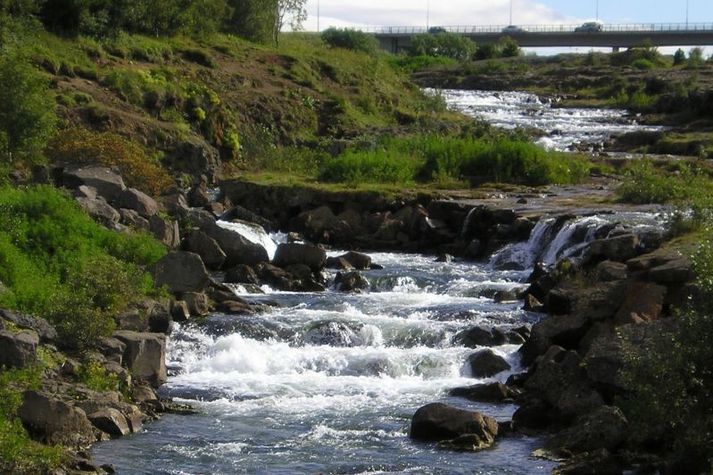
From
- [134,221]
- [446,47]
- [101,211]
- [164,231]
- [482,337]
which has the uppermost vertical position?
[446,47]

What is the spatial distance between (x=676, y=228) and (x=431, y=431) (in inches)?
389

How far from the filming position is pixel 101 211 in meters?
28.1

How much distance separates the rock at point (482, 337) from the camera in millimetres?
23031

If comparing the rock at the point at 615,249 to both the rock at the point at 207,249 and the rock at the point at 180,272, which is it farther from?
the rock at the point at 207,249

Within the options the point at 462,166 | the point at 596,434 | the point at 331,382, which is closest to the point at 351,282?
the point at 331,382

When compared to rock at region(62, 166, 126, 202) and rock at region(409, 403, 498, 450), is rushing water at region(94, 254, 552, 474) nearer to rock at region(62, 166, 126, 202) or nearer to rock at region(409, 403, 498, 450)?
rock at region(409, 403, 498, 450)

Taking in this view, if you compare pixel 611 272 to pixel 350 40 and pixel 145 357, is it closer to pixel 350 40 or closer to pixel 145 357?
pixel 145 357

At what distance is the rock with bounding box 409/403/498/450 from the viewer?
57.6 feet

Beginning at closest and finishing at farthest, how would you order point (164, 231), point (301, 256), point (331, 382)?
point (331, 382)
point (164, 231)
point (301, 256)

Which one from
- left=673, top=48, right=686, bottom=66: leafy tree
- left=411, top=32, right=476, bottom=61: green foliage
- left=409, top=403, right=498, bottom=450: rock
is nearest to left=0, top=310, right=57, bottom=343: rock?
left=409, top=403, right=498, bottom=450: rock

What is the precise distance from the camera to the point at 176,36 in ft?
175

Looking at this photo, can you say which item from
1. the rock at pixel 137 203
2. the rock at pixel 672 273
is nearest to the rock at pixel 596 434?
the rock at pixel 672 273

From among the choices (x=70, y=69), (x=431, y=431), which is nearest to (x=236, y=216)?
(x=70, y=69)

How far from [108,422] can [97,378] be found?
1399mm
